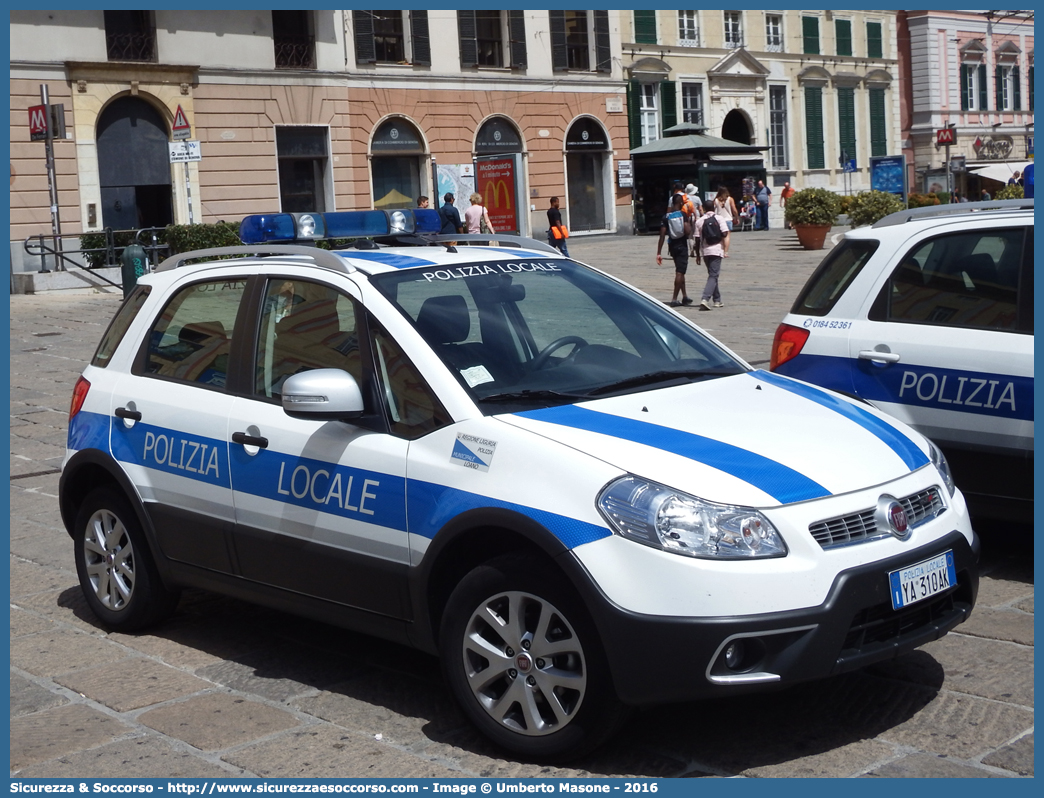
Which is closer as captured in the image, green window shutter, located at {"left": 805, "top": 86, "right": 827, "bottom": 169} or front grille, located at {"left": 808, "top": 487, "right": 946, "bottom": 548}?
front grille, located at {"left": 808, "top": 487, "right": 946, "bottom": 548}

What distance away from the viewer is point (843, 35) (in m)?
53.8

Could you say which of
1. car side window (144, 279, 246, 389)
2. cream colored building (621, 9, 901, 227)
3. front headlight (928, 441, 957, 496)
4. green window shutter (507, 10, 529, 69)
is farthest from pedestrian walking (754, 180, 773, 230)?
front headlight (928, 441, 957, 496)

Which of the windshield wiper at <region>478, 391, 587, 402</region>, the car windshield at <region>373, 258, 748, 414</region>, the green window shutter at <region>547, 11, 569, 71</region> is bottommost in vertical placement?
the windshield wiper at <region>478, 391, 587, 402</region>

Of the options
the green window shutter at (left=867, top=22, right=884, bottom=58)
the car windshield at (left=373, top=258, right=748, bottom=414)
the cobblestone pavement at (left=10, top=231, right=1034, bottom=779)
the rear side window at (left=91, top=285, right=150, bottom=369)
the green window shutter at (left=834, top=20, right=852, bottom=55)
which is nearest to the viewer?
the cobblestone pavement at (left=10, top=231, right=1034, bottom=779)

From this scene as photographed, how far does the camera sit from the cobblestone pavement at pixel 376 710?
403cm

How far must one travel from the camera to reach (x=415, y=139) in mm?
37125

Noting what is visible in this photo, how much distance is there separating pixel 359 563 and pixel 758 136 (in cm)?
4779

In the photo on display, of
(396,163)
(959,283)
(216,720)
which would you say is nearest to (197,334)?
(216,720)

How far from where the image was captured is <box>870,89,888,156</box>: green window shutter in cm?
5566

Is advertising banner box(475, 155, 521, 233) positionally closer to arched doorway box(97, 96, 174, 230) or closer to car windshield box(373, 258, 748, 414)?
arched doorway box(97, 96, 174, 230)

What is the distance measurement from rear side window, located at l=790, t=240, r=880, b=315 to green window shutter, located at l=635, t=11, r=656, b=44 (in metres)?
39.3

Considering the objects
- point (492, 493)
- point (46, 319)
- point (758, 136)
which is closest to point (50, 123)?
point (46, 319)

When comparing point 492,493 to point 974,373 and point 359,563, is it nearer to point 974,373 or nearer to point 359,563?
point 359,563

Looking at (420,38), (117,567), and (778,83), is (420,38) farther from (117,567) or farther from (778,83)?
(117,567)
